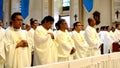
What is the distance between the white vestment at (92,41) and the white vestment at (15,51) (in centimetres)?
296

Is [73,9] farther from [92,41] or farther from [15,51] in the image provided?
[15,51]

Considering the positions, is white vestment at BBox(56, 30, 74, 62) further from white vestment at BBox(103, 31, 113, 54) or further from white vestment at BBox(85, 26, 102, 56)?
white vestment at BBox(103, 31, 113, 54)

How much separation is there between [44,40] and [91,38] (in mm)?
2323

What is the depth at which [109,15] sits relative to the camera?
610 inches

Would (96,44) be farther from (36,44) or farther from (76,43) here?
(36,44)

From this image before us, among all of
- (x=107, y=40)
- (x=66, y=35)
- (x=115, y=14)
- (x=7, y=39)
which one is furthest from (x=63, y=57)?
(x=115, y=14)

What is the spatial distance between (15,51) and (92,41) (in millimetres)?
3251

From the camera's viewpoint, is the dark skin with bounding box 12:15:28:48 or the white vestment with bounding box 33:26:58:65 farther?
the white vestment with bounding box 33:26:58:65

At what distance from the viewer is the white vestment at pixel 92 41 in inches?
298

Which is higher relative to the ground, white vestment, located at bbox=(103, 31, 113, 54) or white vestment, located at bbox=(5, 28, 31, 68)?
white vestment, located at bbox=(5, 28, 31, 68)

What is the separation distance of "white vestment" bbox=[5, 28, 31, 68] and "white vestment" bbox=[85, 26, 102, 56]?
296 cm

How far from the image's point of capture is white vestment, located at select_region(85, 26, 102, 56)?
757 centimetres

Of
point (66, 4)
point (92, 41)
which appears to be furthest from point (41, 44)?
point (66, 4)

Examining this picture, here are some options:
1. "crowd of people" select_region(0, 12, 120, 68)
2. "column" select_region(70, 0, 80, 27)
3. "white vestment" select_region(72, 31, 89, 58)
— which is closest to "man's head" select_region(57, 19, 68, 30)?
"crowd of people" select_region(0, 12, 120, 68)
